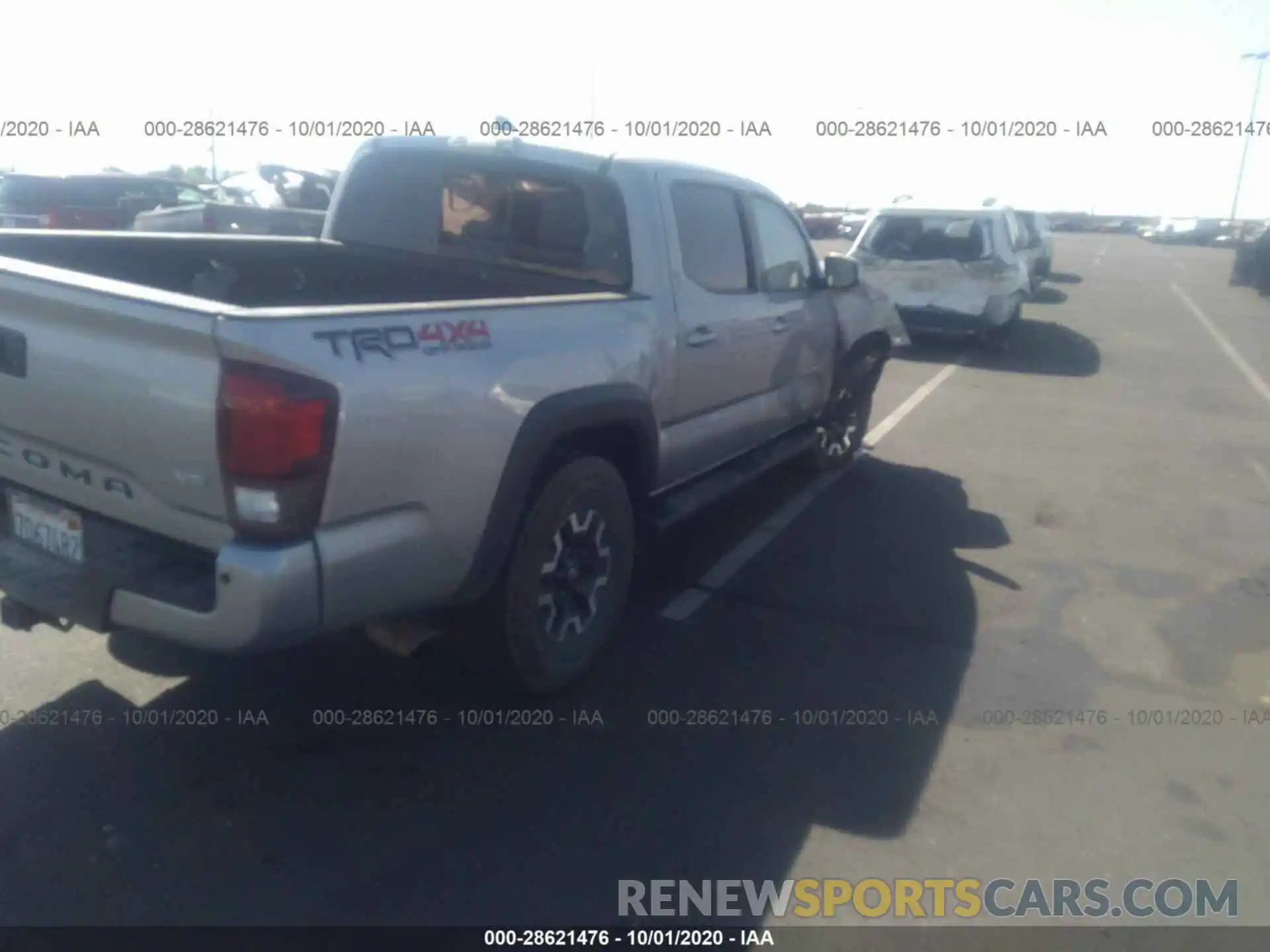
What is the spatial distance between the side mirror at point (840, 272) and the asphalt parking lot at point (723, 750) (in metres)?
1.40

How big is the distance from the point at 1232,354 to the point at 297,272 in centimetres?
1435

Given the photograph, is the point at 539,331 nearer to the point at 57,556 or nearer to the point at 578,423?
the point at 578,423

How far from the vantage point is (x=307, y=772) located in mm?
3641

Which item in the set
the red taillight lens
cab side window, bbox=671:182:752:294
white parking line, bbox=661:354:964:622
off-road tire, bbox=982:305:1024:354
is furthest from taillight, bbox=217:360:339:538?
off-road tire, bbox=982:305:1024:354

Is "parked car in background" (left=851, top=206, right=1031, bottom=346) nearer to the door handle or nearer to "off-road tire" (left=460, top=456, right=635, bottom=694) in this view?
the door handle

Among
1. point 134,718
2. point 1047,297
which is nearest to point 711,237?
point 134,718

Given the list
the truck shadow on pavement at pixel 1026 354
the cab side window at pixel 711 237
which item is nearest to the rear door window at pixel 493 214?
the cab side window at pixel 711 237

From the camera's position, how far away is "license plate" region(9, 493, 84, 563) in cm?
333

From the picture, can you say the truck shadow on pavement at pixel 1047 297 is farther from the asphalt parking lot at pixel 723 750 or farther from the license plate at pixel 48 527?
the license plate at pixel 48 527

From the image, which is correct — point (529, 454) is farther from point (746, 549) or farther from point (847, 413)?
point (847, 413)

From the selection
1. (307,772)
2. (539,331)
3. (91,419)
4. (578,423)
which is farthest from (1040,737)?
(91,419)

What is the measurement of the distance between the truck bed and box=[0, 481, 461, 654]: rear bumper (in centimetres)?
157

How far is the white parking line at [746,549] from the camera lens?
5195 millimetres

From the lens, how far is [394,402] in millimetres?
3080
